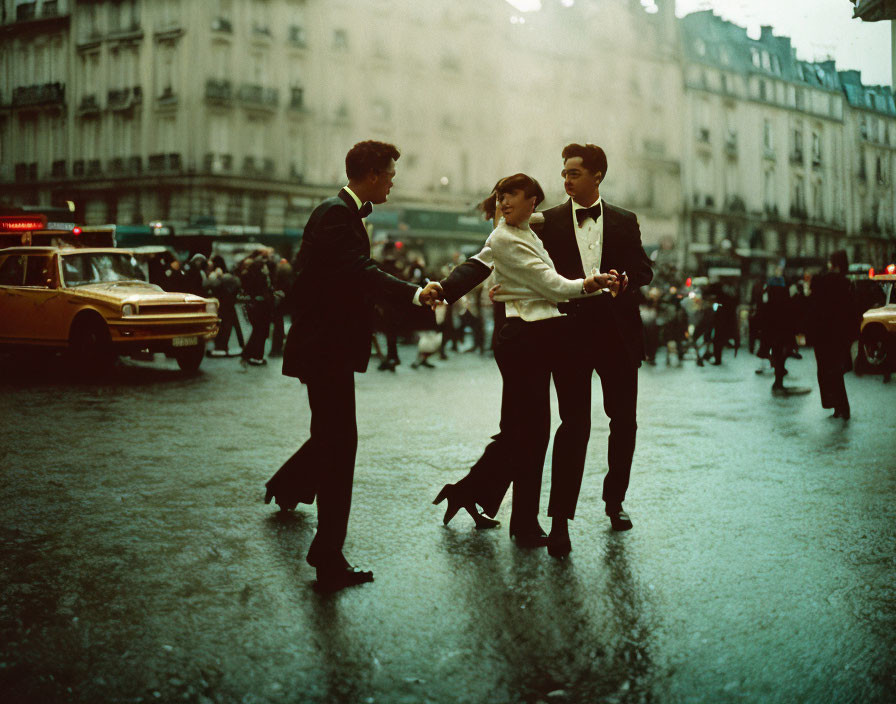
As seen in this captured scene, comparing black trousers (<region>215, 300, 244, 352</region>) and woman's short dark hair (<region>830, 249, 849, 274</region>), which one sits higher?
woman's short dark hair (<region>830, 249, 849, 274</region>)

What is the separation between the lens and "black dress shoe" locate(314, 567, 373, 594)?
4.32m

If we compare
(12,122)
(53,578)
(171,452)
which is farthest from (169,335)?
(12,122)

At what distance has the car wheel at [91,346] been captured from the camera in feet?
48.8

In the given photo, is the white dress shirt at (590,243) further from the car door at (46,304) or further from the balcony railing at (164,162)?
the balcony railing at (164,162)

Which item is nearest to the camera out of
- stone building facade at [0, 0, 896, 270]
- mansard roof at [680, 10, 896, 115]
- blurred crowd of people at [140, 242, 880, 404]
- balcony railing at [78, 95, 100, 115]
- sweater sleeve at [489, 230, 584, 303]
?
sweater sleeve at [489, 230, 584, 303]

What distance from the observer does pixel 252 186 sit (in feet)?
160

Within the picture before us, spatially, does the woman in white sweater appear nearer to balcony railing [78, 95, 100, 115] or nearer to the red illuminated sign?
the red illuminated sign

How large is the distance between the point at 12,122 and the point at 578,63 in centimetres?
3118

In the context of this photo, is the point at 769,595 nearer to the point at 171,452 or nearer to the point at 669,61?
the point at 171,452

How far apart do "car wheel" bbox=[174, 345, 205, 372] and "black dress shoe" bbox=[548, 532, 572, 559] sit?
11500mm

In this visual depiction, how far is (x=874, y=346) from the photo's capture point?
726 inches

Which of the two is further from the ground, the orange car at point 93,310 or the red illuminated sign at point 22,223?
the red illuminated sign at point 22,223

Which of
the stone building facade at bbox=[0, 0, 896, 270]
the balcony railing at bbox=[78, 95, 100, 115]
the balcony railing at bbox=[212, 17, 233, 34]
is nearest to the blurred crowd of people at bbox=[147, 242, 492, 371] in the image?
the stone building facade at bbox=[0, 0, 896, 270]

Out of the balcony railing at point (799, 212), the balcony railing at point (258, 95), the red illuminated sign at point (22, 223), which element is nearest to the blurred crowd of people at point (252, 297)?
the red illuminated sign at point (22, 223)
